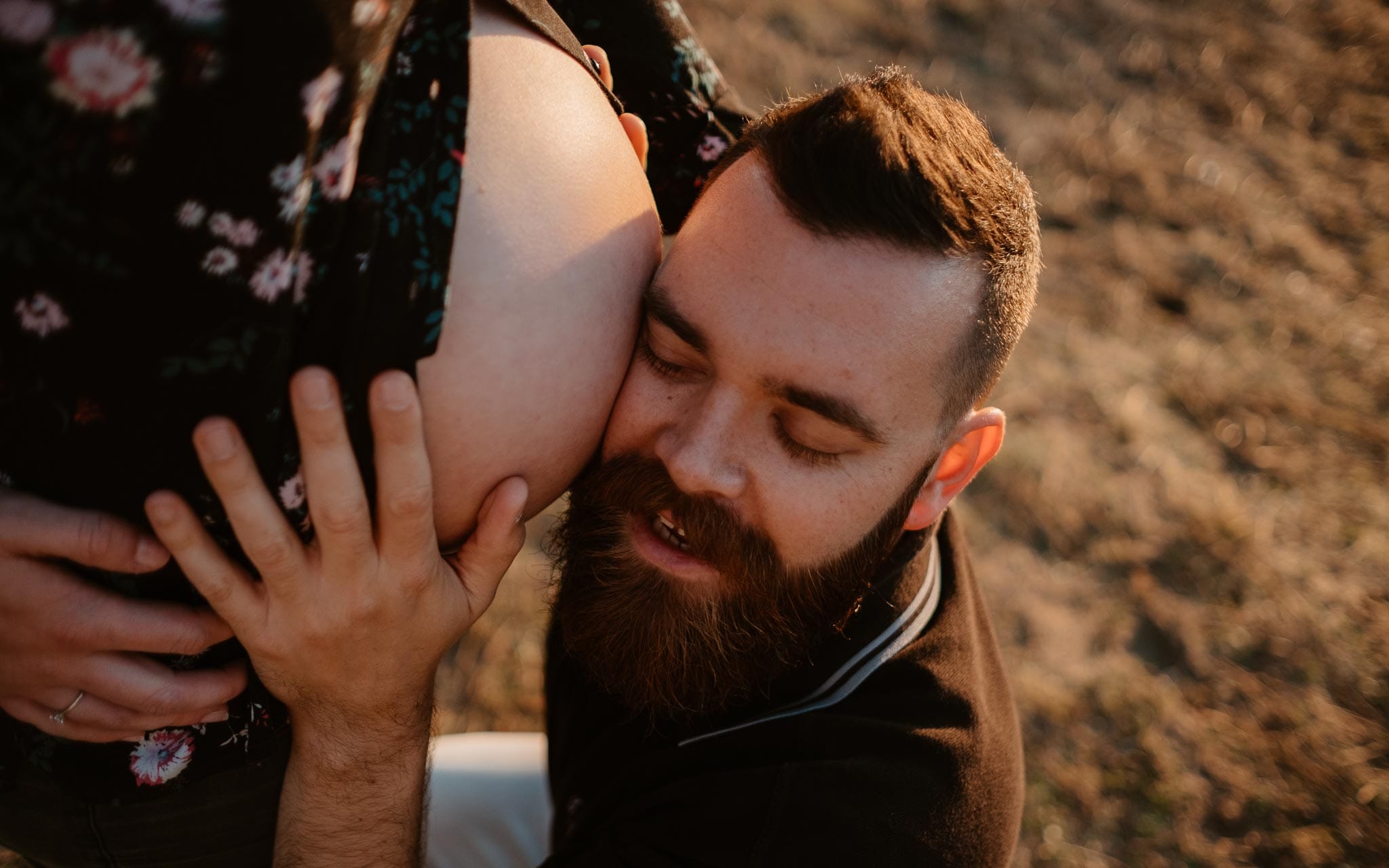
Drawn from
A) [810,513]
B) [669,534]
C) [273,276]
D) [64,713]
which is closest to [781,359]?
[810,513]

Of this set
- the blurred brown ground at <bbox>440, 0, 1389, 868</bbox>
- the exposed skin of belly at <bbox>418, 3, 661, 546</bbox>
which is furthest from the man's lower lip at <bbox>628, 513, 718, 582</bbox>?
the blurred brown ground at <bbox>440, 0, 1389, 868</bbox>

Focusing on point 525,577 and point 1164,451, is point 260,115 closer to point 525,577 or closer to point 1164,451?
point 525,577

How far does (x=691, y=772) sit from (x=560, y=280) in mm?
881

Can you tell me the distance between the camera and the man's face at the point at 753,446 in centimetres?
149

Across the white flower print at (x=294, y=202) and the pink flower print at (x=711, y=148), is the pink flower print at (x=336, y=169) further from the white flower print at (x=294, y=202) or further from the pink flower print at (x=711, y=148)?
the pink flower print at (x=711, y=148)

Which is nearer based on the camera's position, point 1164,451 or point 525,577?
point 525,577

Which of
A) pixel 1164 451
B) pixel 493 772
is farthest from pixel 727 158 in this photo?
pixel 1164 451

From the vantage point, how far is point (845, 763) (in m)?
1.49

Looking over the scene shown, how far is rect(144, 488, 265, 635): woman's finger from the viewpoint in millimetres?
1123

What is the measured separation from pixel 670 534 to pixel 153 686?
807 mm

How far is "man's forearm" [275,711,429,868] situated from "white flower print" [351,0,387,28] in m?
0.97

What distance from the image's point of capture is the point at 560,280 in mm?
1280

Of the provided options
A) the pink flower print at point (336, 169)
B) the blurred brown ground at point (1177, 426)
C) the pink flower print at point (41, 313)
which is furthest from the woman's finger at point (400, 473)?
the blurred brown ground at point (1177, 426)

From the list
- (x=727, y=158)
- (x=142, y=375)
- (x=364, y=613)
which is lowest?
(x=364, y=613)
